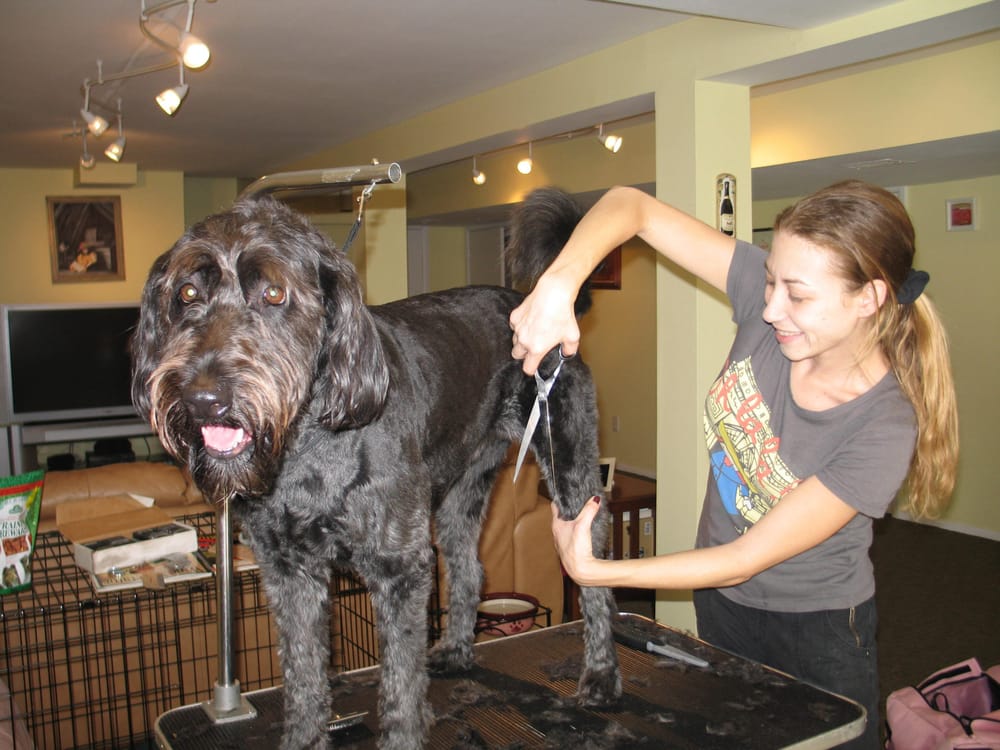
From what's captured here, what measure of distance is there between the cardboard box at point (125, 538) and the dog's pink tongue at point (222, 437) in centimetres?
131

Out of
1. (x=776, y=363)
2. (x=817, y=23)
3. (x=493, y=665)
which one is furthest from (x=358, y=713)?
(x=817, y=23)

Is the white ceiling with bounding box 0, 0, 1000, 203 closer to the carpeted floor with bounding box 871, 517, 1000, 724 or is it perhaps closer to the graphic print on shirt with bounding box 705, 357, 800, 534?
the graphic print on shirt with bounding box 705, 357, 800, 534

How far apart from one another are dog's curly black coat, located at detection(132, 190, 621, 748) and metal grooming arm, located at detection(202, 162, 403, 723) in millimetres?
75

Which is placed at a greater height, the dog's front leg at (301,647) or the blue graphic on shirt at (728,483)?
the blue graphic on shirt at (728,483)

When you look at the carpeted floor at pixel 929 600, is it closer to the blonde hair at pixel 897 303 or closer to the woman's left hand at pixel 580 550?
the blonde hair at pixel 897 303

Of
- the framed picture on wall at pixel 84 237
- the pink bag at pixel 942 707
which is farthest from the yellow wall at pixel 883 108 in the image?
the framed picture on wall at pixel 84 237

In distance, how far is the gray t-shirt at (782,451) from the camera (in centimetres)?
166

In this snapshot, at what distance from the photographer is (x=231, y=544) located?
73.5 inches

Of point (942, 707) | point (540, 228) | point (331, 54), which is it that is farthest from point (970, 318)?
point (540, 228)

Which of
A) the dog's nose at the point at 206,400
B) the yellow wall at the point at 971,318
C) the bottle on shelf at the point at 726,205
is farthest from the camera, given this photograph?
the yellow wall at the point at 971,318

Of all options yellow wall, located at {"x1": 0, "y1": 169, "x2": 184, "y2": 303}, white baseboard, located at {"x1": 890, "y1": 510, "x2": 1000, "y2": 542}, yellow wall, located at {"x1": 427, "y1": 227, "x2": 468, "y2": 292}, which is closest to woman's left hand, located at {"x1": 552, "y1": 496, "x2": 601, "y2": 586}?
white baseboard, located at {"x1": 890, "y1": 510, "x2": 1000, "y2": 542}

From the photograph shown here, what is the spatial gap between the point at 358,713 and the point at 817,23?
3.10 m

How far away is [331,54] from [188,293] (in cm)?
356

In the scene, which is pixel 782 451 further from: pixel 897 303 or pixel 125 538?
pixel 125 538
